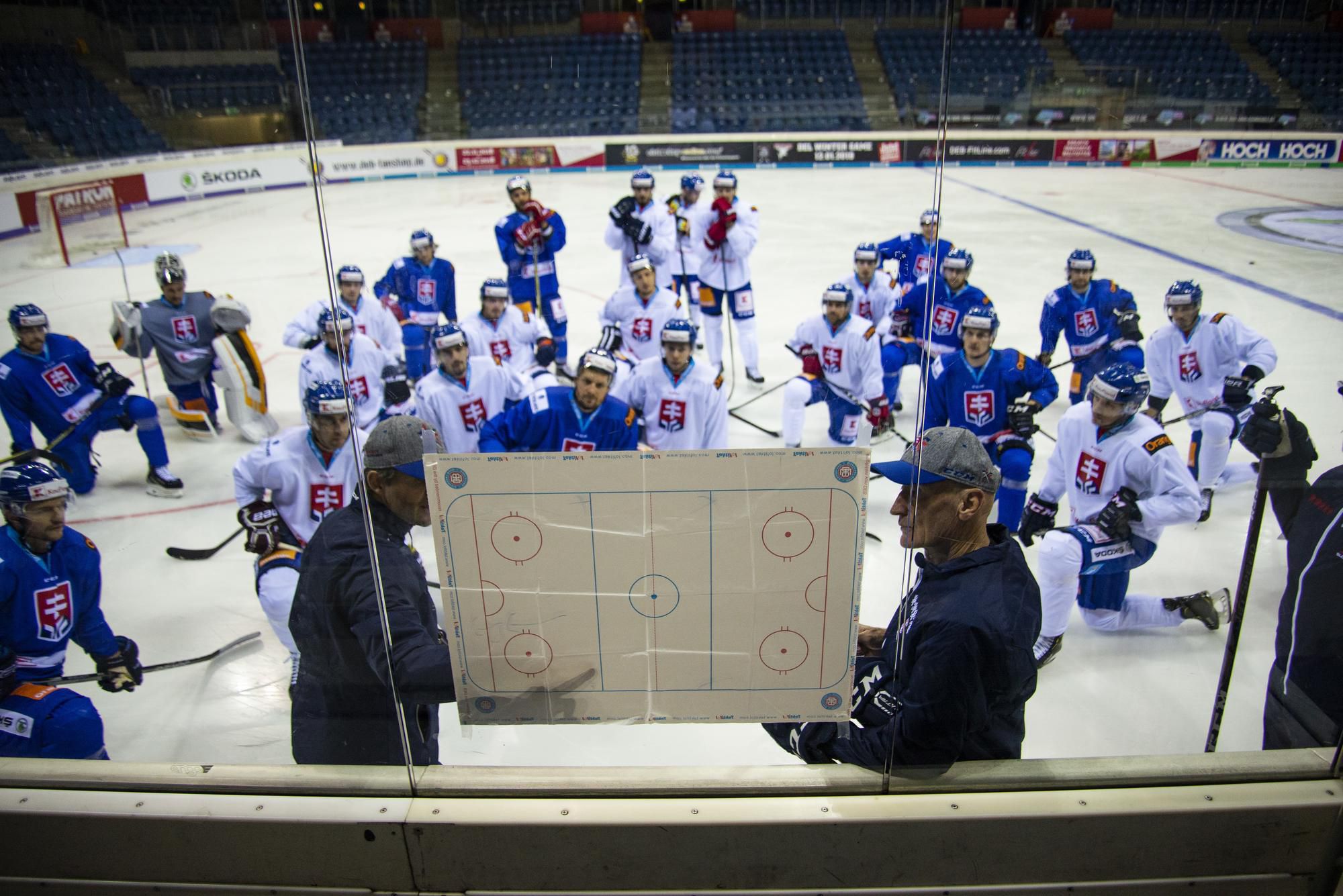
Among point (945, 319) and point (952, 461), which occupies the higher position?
point (952, 461)

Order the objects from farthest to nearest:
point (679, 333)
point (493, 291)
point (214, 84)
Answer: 1. point (493, 291)
2. point (679, 333)
3. point (214, 84)

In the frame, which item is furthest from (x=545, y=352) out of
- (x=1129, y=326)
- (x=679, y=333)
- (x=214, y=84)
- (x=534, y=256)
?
(x=214, y=84)

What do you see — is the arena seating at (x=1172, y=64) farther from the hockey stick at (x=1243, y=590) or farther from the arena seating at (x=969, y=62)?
the hockey stick at (x=1243, y=590)

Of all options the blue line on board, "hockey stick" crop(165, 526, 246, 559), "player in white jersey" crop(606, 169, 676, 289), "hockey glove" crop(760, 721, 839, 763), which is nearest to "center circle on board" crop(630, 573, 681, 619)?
"hockey glove" crop(760, 721, 839, 763)

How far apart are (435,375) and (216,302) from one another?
63.0 inches

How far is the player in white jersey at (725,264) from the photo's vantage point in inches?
289

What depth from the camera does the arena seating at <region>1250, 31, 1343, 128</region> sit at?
188 cm

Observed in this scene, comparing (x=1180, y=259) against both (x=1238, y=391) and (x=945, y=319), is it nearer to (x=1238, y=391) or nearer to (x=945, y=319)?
(x=1238, y=391)

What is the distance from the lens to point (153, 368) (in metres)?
4.95

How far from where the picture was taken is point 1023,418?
13.1 ft

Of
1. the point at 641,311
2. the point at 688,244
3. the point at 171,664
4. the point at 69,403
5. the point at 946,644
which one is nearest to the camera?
the point at 946,644

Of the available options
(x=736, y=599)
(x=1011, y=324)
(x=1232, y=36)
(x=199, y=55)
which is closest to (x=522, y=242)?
(x=1011, y=324)

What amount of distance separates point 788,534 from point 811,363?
4130 mm

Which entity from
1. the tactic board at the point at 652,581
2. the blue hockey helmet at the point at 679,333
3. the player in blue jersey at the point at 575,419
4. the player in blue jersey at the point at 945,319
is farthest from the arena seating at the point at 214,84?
the player in blue jersey at the point at 945,319
